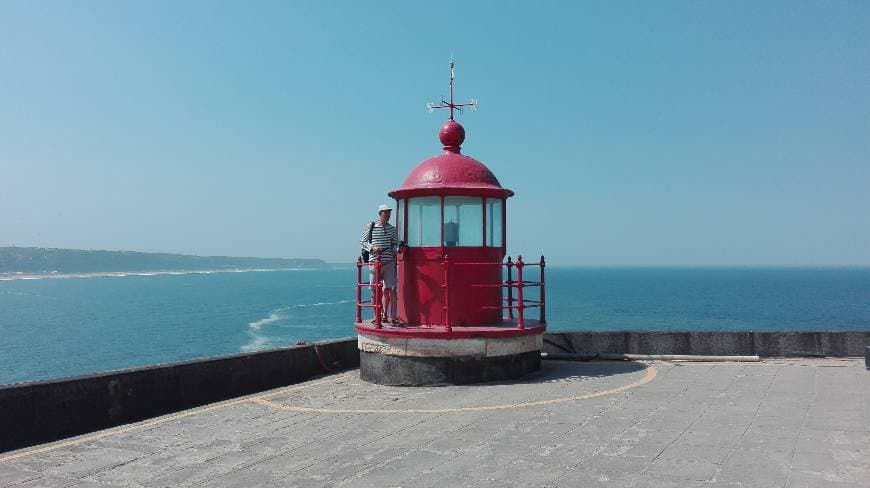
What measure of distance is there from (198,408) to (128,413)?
867 millimetres

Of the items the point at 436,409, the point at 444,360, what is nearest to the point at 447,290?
the point at 444,360

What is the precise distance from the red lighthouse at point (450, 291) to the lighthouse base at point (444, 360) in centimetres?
2

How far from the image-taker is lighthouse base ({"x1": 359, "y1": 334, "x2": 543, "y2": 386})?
→ 32.7ft

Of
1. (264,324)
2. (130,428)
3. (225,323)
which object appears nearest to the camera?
(130,428)

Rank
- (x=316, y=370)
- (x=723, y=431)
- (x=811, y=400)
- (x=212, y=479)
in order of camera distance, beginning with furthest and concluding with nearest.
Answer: (x=316, y=370), (x=811, y=400), (x=723, y=431), (x=212, y=479)

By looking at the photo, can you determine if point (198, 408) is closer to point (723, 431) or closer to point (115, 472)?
point (115, 472)

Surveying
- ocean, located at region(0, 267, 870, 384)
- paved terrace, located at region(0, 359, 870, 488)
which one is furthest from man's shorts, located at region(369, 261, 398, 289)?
ocean, located at region(0, 267, 870, 384)

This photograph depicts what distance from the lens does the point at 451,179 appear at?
10.7 metres

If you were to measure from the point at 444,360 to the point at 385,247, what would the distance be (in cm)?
209

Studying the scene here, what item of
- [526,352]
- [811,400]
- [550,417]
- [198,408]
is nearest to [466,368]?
[526,352]

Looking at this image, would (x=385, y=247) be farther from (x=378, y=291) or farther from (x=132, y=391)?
(x=132, y=391)

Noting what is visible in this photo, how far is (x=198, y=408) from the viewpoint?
8797 millimetres

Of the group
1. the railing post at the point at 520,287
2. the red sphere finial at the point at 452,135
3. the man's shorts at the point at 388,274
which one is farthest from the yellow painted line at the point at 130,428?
the red sphere finial at the point at 452,135

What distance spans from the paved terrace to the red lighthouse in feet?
2.18
